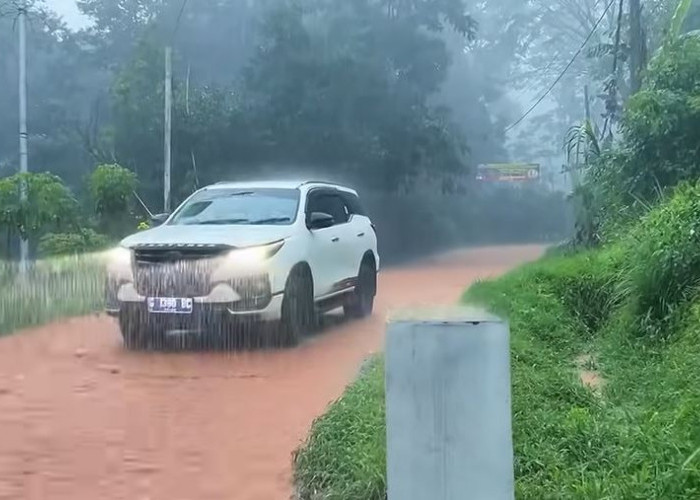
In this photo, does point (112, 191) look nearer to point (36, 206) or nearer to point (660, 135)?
point (36, 206)

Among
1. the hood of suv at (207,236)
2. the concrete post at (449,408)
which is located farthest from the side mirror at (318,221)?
the concrete post at (449,408)

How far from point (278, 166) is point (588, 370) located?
217 cm

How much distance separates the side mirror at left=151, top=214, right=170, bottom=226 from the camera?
18.6 feet

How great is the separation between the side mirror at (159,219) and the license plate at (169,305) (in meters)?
0.51

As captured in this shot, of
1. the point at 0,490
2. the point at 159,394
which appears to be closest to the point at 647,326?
the point at 159,394

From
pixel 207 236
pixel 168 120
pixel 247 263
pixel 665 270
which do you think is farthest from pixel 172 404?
pixel 665 270

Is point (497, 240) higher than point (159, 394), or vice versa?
point (497, 240)

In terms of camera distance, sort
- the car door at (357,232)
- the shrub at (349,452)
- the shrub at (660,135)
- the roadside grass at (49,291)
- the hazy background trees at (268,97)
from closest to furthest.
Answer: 1. the shrub at (349,452)
2. the roadside grass at (49,291)
3. the hazy background trees at (268,97)
4. the car door at (357,232)
5. the shrub at (660,135)

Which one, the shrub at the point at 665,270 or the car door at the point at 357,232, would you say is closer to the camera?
the car door at the point at 357,232

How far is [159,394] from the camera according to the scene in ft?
15.5

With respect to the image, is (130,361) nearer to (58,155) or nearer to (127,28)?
(58,155)

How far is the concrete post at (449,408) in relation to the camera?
230 cm

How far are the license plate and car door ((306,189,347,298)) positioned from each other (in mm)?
922

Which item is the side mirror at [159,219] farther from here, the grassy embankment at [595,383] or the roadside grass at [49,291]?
the grassy embankment at [595,383]
